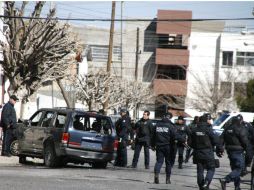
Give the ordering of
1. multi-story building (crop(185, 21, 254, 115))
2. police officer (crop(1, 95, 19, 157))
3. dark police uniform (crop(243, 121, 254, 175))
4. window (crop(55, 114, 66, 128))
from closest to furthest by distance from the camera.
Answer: dark police uniform (crop(243, 121, 254, 175))
window (crop(55, 114, 66, 128))
police officer (crop(1, 95, 19, 157))
multi-story building (crop(185, 21, 254, 115))

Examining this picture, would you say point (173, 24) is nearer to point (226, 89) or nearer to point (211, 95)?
point (211, 95)

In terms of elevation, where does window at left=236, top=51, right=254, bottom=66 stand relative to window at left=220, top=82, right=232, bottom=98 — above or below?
above

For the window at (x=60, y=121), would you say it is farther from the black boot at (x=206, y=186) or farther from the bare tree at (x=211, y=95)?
the bare tree at (x=211, y=95)

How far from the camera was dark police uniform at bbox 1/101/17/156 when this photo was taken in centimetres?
2142

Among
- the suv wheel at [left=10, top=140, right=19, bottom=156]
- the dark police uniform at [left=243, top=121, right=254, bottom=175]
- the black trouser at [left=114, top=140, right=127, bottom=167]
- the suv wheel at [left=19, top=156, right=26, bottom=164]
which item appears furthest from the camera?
the suv wheel at [left=10, top=140, right=19, bottom=156]

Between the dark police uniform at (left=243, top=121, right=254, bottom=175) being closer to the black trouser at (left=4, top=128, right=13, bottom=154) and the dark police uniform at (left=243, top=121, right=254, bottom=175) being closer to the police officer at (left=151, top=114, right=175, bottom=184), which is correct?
the police officer at (left=151, top=114, right=175, bottom=184)

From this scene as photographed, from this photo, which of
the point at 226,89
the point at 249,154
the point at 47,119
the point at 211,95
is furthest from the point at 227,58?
the point at 249,154

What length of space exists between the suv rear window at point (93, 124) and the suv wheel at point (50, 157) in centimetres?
94

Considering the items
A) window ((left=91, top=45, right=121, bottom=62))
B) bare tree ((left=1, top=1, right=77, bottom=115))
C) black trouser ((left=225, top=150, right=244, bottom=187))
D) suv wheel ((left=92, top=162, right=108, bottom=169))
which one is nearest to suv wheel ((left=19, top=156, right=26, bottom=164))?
suv wheel ((left=92, top=162, right=108, bottom=169))

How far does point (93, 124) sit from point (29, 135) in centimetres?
204

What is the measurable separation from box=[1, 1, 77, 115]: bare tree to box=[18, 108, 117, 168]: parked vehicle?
4.59 m

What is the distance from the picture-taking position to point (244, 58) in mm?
70438

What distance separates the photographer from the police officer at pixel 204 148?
50.5 feet

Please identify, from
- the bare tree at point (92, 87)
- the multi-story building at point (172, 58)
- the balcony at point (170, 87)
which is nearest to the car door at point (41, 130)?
the bare tree at point (92, 87)
